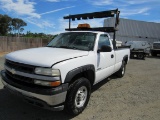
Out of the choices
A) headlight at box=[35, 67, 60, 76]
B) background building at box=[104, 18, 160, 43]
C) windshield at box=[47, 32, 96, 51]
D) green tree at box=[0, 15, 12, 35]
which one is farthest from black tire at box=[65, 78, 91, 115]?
green tree at box=[0, 15, 12, 35]

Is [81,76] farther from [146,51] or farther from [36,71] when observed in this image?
[146,51]

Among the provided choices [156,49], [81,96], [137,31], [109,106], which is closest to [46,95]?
[81,96]

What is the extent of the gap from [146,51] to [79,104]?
15.3 metres

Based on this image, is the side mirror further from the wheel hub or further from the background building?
the background building

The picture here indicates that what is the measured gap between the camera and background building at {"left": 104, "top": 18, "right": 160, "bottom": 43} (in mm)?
27828

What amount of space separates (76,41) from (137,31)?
26.0 meters

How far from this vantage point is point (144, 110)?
170 inches

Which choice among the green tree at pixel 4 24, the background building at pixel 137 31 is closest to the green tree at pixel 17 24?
the green tree at pixel 4 24

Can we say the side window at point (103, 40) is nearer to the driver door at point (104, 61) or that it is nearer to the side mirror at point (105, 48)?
the driver door at point (104, 61)

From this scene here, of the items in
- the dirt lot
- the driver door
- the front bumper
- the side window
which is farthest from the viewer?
the side window

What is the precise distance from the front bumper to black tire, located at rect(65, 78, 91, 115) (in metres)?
0.21

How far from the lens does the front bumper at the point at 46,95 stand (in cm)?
318

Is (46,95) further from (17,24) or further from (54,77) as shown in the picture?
(17,24)

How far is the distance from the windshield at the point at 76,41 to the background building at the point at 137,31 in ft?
74.9
